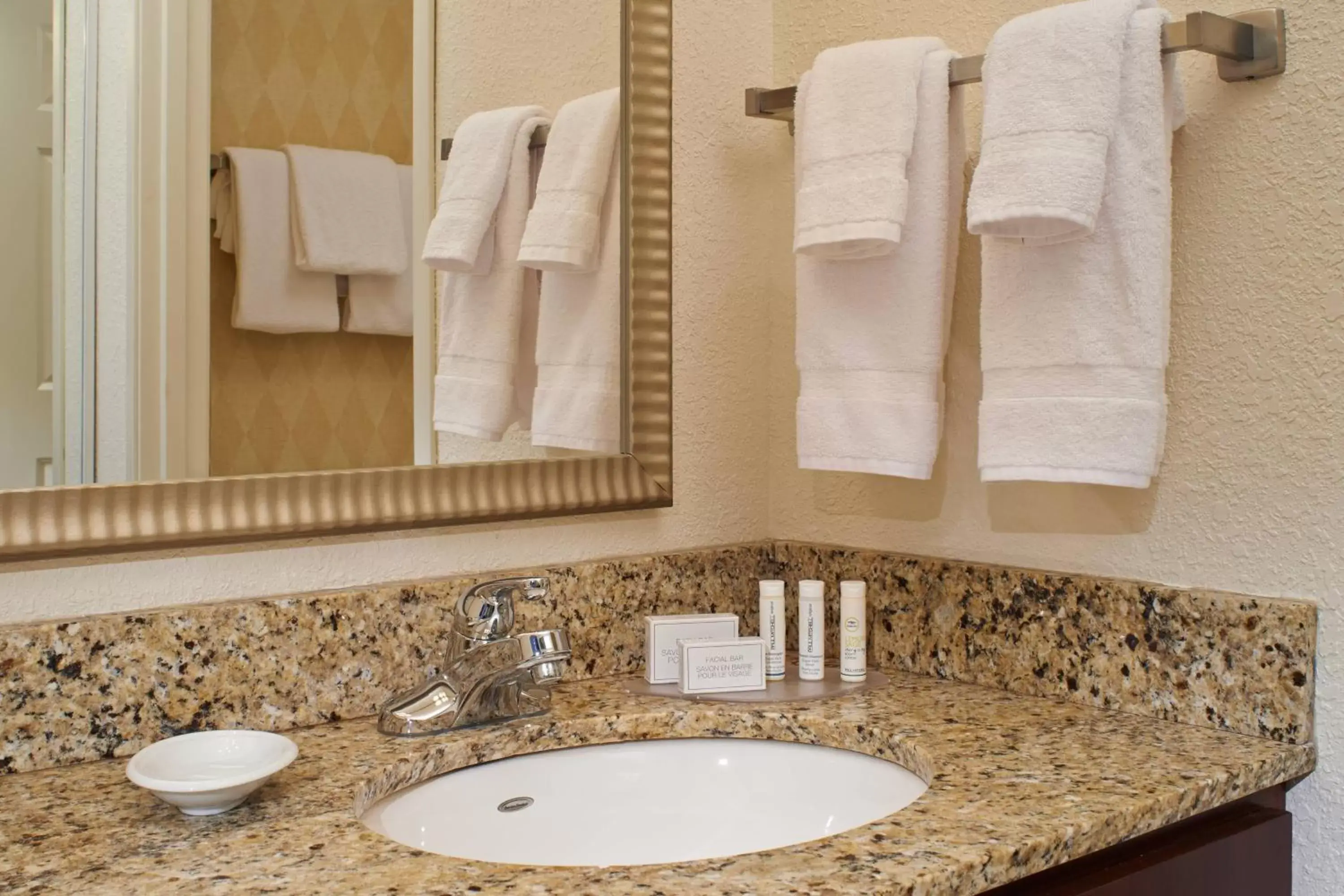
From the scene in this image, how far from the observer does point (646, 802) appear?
3.83 ft

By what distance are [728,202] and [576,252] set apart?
0.26 m

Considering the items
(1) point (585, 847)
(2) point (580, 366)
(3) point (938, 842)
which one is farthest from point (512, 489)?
(3) point (938, 842)

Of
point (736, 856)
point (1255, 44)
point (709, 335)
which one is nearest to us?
point (736, 856)

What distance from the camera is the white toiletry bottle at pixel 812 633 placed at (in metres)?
1.33

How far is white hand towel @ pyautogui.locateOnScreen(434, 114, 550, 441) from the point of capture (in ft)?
→ 4.08

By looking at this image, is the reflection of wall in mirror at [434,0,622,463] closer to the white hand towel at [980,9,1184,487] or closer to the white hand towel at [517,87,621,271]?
the white hand towel at [517,87,621,271]

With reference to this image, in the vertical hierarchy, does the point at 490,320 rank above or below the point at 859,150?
below

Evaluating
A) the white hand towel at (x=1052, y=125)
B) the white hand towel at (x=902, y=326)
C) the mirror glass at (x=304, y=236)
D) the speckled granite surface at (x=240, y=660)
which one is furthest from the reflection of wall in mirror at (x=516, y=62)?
the white hand towel at (x=1052, y=125)

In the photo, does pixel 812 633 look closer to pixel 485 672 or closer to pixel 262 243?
pixel 485 672

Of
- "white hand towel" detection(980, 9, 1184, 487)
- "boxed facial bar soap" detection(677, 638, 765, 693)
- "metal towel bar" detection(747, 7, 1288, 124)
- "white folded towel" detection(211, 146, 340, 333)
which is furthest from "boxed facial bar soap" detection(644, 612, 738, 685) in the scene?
"metal towel bar" detection(747, 7, 1288, 124)

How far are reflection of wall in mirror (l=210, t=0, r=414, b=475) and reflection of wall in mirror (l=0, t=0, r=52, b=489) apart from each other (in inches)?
5.3

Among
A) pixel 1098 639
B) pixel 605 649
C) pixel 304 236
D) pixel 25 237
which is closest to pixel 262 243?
pixel 304 236

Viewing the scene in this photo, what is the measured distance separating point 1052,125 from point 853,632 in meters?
Result: 0.55

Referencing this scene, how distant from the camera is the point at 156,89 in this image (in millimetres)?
1070
